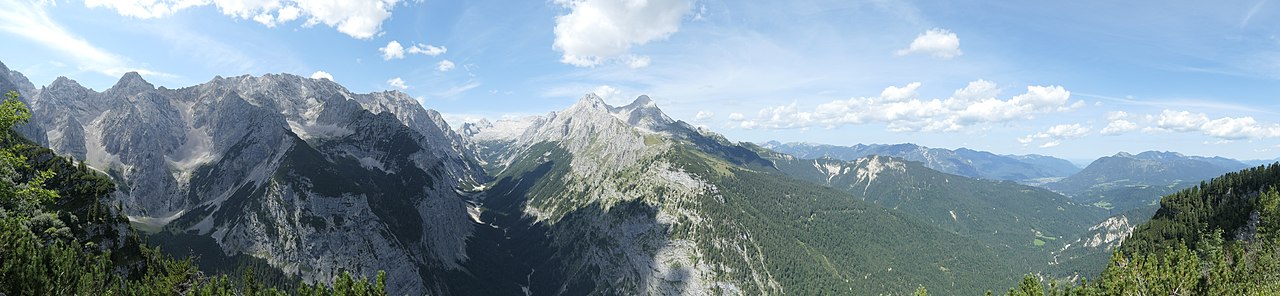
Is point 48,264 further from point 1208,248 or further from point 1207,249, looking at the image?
point 1207,249

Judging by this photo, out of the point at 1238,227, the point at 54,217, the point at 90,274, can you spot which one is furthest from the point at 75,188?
the point at 1238,227

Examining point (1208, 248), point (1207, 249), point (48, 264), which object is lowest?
point (1207, 249)

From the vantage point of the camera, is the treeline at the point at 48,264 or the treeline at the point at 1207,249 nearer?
the treeline at the point at 48,264

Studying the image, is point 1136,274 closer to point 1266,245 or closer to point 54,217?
point 1266,245

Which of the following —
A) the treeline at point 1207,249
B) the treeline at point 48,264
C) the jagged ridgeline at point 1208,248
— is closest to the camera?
the treeline at point 48,264

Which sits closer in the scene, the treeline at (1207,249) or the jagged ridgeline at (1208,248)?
the treeline at (1207,249)

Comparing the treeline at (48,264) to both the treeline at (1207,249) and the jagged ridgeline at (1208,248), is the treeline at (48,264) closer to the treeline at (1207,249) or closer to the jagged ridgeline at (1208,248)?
the treeline at (1207,249)

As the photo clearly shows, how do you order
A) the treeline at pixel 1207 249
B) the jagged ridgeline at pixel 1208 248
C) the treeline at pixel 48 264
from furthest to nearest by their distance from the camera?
the jagged ridgeline at pixel 1208 248 < the treeline at pixel 1207 249 < the treeline at pixel 48 264

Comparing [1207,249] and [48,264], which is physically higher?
[48,264]

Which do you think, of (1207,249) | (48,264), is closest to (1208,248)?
(1207,249)

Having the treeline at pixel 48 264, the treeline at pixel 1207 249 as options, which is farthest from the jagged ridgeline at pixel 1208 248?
the treeline at pixel 48 264
